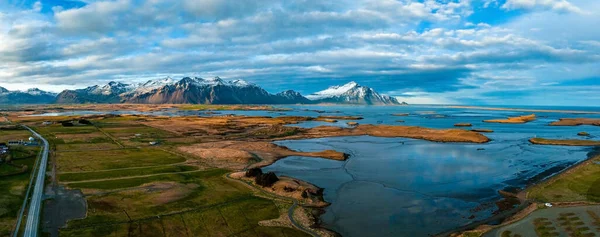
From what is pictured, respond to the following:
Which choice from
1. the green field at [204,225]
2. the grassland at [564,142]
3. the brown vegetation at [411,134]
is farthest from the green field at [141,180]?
the grassland at [564,142]

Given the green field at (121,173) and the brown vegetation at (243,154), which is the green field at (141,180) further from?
the brown vegetation at (243,154)

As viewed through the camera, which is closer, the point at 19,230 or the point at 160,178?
the point at 19,230

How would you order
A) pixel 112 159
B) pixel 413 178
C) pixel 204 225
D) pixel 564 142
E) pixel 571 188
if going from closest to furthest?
pixel 204 225, pixel 571 188, pixel 413 178, pixel 112 159, pixel 564 142

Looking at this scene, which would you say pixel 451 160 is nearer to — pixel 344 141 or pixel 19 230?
pixel 344 141

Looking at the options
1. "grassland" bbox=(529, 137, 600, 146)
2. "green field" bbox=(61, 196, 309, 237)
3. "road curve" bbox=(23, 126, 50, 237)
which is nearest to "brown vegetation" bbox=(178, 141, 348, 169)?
"green field" bbox=(61, 196, 309, 237)

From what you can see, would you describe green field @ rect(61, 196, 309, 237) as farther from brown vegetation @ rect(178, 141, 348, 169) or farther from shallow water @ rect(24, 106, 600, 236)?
brown vegetation @ rect(178, 141, 348, 169)

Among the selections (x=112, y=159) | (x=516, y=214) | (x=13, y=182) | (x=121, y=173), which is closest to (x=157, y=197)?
(x=121, y=173)

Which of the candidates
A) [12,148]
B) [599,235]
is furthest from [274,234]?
[12,148]

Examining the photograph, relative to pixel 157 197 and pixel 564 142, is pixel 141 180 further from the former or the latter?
pixel 564 142
